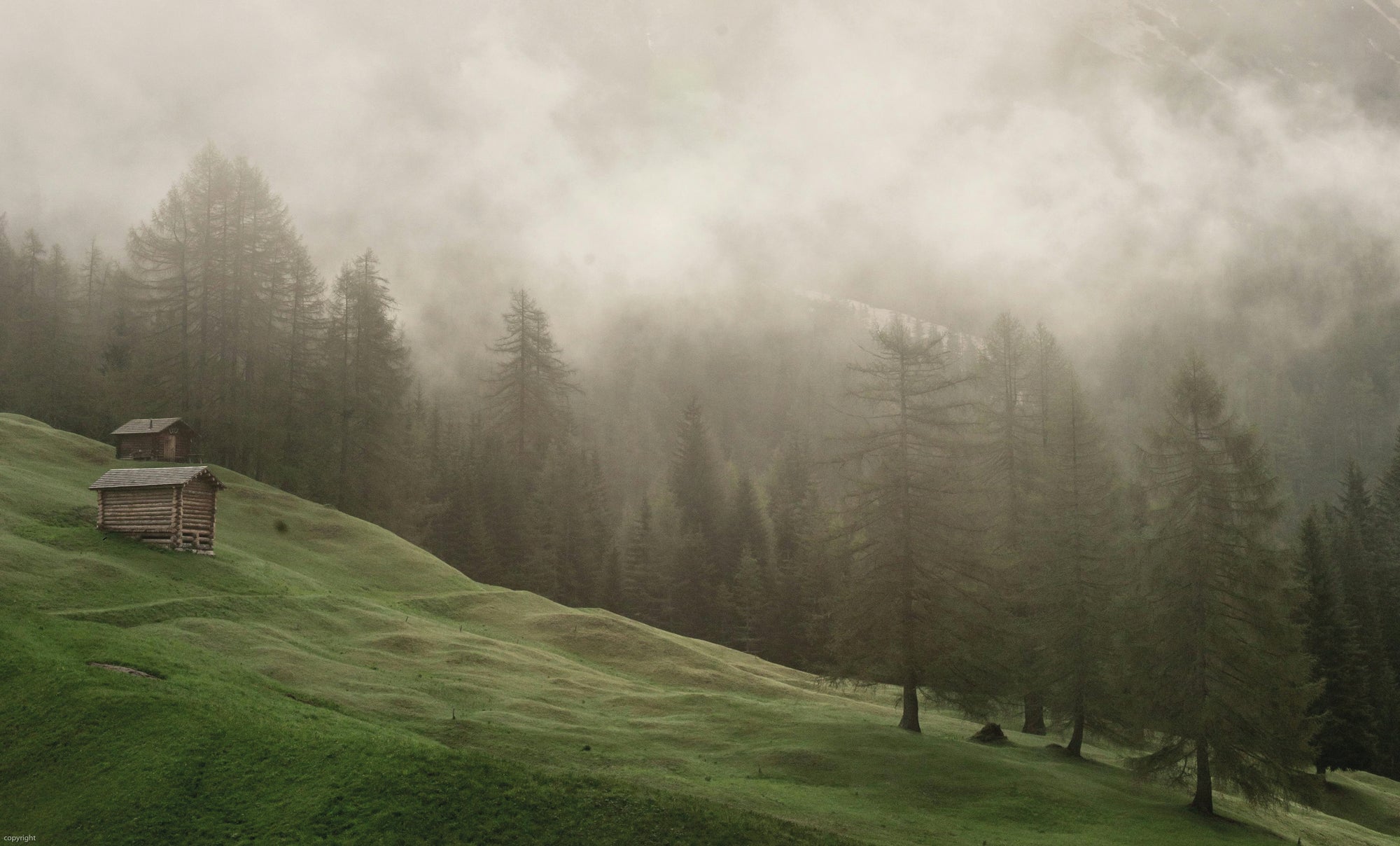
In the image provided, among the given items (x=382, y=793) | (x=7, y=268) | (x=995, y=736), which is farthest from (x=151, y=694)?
(x=7, y=268)

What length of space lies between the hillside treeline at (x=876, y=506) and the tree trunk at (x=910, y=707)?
13 cm

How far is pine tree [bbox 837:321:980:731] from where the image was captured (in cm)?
3288

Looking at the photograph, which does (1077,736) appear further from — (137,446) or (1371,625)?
(137,446)

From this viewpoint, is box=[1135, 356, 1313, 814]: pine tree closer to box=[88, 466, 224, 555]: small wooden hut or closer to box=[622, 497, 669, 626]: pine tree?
box=[88, 466, 224, 555]: small wooden hut

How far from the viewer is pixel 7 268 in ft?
309

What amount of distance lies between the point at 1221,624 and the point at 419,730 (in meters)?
26.2

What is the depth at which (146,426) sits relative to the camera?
5388 cm

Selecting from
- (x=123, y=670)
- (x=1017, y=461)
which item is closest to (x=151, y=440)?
(x=123, y=670)

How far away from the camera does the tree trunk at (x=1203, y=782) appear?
29.0 meters

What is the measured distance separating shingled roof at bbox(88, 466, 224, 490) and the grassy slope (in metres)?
2.21

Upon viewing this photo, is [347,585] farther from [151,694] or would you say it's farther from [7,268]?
[7,268]

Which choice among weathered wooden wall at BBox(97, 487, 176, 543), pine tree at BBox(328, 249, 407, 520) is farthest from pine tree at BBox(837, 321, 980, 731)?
pine tree at BBox(328, 249, 407, 520)

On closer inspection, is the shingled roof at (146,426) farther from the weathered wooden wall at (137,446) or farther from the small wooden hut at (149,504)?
the small wooden hut at (149,504)

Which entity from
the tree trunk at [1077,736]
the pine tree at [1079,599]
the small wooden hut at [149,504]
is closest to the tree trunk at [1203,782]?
the pine tree at [1079,599]
